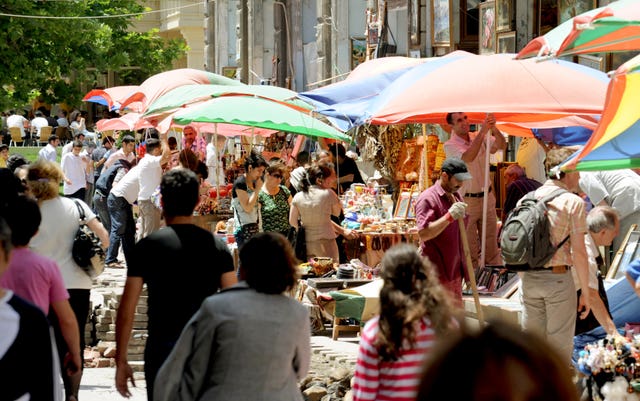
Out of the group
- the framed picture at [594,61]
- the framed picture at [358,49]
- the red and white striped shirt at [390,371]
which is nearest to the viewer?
the red and white striped shirt at [390,371]

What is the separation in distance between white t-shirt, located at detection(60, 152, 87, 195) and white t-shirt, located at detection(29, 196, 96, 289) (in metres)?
15.1

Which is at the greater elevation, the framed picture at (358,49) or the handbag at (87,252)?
the framed picture at (358,49)

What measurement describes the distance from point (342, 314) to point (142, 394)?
2.14 metres

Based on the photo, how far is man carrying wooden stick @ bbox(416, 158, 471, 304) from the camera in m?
9.16

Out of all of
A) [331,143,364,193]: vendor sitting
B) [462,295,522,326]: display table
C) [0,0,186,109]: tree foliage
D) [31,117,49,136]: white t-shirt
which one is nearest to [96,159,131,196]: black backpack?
[331,143,364,193]: vendor sitting

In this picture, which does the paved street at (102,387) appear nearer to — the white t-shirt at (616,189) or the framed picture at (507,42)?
the white t-shirt at (616,189)

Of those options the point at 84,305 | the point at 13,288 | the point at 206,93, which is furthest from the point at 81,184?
the point at 13,288

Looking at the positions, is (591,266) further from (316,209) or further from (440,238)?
(316,209)

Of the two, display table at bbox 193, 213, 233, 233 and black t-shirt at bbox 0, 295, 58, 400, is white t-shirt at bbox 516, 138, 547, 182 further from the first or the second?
black t-shirt at bbox 0, 295, 58, 400

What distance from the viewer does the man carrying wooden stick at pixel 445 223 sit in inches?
360

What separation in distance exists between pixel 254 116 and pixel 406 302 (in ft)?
31.7

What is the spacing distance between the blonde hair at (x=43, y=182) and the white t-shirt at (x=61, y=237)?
45 millimetres

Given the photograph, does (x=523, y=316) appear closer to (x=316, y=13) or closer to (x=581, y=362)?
(x=581, y=362)

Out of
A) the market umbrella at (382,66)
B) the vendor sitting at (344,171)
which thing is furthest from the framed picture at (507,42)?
the market umbrella at (382,66)
